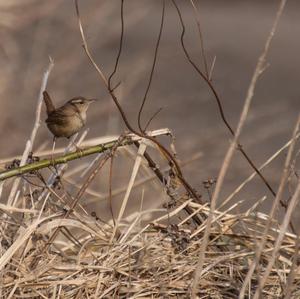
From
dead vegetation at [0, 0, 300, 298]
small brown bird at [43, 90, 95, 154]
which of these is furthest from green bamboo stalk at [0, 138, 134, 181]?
small brown bird at [43, 90, 95, 154]

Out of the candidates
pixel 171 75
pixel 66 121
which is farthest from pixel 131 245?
pixel 171 75

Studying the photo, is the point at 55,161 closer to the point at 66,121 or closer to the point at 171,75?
the point at 66,121

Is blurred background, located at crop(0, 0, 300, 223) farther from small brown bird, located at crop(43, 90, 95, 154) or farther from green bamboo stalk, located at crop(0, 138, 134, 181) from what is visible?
green bamboo stalk, located at crop(0, 138, 134, 181)

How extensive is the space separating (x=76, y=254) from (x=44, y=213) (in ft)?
0.64

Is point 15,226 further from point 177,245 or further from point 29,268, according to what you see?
point 177,245

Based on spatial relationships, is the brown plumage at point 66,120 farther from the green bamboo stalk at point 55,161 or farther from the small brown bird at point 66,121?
the green bamboo stalk at point 55,161

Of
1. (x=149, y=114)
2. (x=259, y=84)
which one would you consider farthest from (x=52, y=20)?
(x=259, y=84)

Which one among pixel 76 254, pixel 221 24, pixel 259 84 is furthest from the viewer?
pixel 221 24

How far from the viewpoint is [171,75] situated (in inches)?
489

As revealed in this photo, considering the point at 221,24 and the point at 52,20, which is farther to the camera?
the point at 221,24

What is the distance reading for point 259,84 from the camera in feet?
39.0

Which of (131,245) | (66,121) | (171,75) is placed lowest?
(171,75)

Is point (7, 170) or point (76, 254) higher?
point (7, 170)

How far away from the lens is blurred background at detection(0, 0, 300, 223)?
24.5ft
